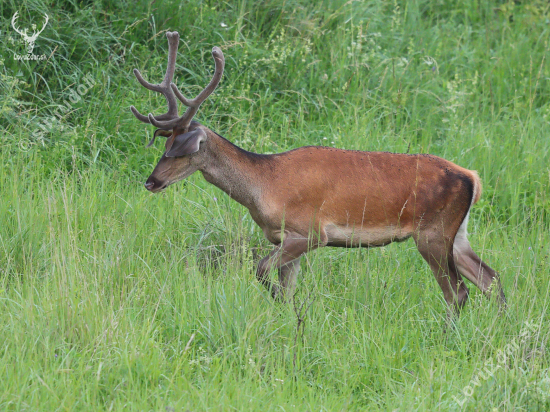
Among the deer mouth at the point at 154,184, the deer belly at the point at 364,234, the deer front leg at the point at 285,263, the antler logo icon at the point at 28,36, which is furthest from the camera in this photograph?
the antler logo icon at the point at 28,36

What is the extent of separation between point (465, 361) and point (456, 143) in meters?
3.70

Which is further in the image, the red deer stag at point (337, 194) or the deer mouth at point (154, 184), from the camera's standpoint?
the red deer stag at point (337, 194)

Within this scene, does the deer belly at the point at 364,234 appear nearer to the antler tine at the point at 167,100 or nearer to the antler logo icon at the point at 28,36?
the antler tine at the point at 167,100

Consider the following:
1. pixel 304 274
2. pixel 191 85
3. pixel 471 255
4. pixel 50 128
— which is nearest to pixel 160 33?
pixel 191 85

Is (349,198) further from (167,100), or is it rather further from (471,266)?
(167,100)

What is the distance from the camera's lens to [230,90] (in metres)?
8.07

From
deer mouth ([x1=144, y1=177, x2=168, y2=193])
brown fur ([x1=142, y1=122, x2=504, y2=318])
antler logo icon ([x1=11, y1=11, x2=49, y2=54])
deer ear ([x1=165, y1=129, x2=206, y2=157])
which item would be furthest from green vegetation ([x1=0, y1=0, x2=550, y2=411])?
deer ear ([x1=165, y1=129, x2=206, y2=157])

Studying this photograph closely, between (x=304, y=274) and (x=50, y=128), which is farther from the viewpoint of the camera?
(x=50, y=128)

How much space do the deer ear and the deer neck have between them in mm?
182

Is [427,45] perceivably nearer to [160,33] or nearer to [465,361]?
[160,33]

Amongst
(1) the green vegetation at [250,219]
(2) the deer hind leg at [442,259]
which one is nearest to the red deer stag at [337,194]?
(2) the deer hind leg at [442,259]

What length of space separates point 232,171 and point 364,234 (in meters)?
1.04

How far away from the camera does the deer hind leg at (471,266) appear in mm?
5715

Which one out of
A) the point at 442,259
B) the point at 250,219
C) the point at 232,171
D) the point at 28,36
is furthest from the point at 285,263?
the point at 28,36
